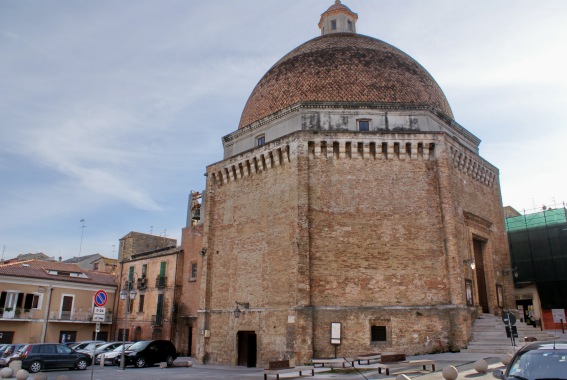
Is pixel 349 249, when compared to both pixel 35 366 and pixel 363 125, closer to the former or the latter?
pixel 363 125

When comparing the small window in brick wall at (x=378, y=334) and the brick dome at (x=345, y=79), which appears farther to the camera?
the brick dome at (x=345, y=79)

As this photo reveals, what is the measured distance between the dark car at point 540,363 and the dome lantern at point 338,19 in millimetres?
26170

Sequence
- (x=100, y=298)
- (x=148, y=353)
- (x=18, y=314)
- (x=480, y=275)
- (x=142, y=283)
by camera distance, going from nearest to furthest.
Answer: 1. (x=100, y=298)
2. (x=148, y=353)
3. (x=480, y=275)
4. (x=18, y=314)
5. (x=142, y=283)

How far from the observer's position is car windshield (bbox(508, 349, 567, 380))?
7.21 metres

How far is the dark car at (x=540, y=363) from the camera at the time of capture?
7242 millimetres

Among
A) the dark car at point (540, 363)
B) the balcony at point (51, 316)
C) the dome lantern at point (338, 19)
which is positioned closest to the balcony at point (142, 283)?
the balcony at point (51, 316)

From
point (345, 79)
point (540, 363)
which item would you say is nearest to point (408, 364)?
point (540, 363)

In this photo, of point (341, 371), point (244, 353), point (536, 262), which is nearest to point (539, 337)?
point (341, 371)

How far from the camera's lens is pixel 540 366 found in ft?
24.5

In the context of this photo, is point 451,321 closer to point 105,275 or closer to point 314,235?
point 314,235

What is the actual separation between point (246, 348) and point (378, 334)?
6.49 meters

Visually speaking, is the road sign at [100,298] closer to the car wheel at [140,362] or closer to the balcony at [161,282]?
the car wheel at [140,362]

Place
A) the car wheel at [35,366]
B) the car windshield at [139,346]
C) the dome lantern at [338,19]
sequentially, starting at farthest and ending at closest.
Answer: the dome lantern at [338,19]
the car windshield at [139,346]
the car wheel at [35,366]

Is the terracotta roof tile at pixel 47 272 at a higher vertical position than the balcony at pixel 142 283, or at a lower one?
higher
